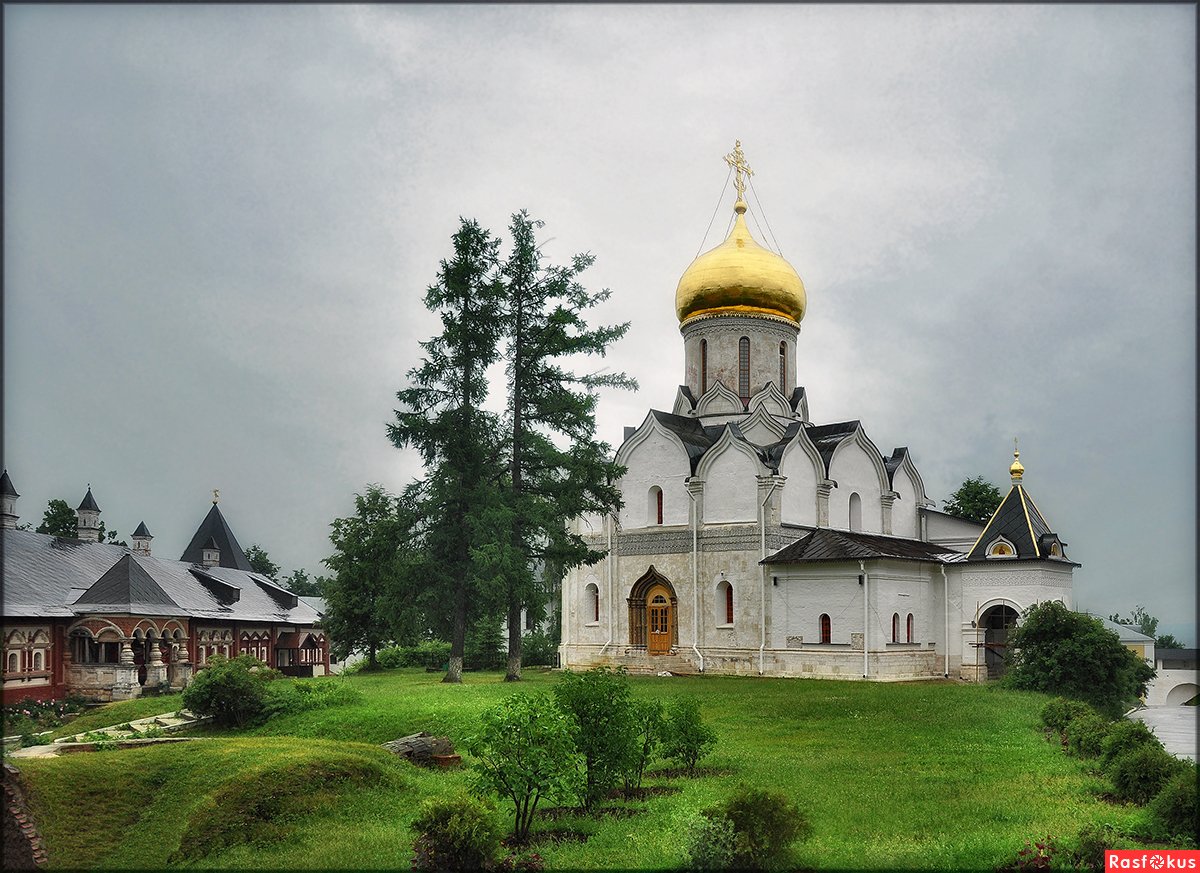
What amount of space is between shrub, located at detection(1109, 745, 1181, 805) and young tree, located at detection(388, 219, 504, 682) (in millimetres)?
15045

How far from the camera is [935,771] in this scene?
1252 cm

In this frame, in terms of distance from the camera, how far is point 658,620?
29078 mm

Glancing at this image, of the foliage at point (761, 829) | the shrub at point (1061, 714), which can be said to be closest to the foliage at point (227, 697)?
the foliage at point (761, 829)

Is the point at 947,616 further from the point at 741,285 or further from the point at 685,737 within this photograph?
the point at 685,737

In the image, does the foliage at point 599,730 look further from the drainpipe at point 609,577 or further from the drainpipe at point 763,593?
the drainpipe at point 609,577

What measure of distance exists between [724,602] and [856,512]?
18.7 ft

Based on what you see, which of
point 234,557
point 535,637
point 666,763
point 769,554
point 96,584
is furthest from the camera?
point 234,557

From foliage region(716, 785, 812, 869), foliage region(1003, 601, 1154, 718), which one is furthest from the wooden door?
Answer: foliage region(716, 785, 812, 869)

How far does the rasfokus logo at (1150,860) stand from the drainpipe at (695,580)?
19793mm

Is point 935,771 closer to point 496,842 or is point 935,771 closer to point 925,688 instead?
point 496,842

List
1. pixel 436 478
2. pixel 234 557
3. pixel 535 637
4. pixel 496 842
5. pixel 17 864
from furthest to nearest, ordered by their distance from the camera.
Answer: pixel 234 557 → pixel 535 637 → pixel 436 478 → pixel 17 864 → pixel 496 842

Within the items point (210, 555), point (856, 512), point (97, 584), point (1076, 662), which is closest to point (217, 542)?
point (210, 555)

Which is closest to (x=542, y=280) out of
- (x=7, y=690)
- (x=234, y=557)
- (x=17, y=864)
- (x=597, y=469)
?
(x=597, y=469)

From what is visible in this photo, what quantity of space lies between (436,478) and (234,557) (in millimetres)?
20110
